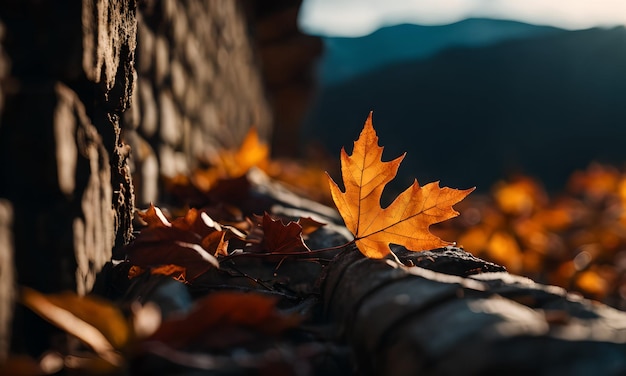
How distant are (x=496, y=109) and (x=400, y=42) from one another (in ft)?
32.6

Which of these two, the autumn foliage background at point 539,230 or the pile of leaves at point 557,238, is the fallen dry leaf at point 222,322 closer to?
the autumn foliage background at point 539,230

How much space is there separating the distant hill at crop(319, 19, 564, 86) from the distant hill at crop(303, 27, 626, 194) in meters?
5.08

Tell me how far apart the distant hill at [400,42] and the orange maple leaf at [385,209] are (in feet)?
65.9

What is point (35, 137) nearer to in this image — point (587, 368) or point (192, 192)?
point (587, 368)

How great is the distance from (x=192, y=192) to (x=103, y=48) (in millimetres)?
801

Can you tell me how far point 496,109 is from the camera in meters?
13.8

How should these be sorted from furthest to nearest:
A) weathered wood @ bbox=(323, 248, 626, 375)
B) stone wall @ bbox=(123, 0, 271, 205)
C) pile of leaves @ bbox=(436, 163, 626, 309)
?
pile of leaves @ bbox=(436, 163, 626, 309) → stone wall @ bbox=(123, 0, 271, 205) → weathered wood @ bbox=(323, 248, 626, 375)

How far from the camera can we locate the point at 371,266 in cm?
80

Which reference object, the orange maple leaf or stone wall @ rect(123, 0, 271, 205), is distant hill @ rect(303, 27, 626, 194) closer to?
stone wall @ rect(123, 0, 271, 205)

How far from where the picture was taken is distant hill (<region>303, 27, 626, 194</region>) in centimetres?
1201

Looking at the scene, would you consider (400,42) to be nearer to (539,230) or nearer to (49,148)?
(539,230)

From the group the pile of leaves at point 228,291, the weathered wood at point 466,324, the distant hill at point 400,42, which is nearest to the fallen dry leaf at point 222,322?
the pile of leaves at point 228,291

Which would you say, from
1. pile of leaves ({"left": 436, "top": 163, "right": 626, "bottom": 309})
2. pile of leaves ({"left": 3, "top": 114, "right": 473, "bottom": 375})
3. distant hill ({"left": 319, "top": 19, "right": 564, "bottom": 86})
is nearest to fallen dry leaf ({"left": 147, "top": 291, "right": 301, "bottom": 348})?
pile of leaves ({"left": 3, "top": 114, "right": 473, "bottom": 375})

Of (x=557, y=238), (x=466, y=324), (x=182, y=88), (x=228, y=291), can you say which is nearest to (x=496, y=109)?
(x=557, y=238)
